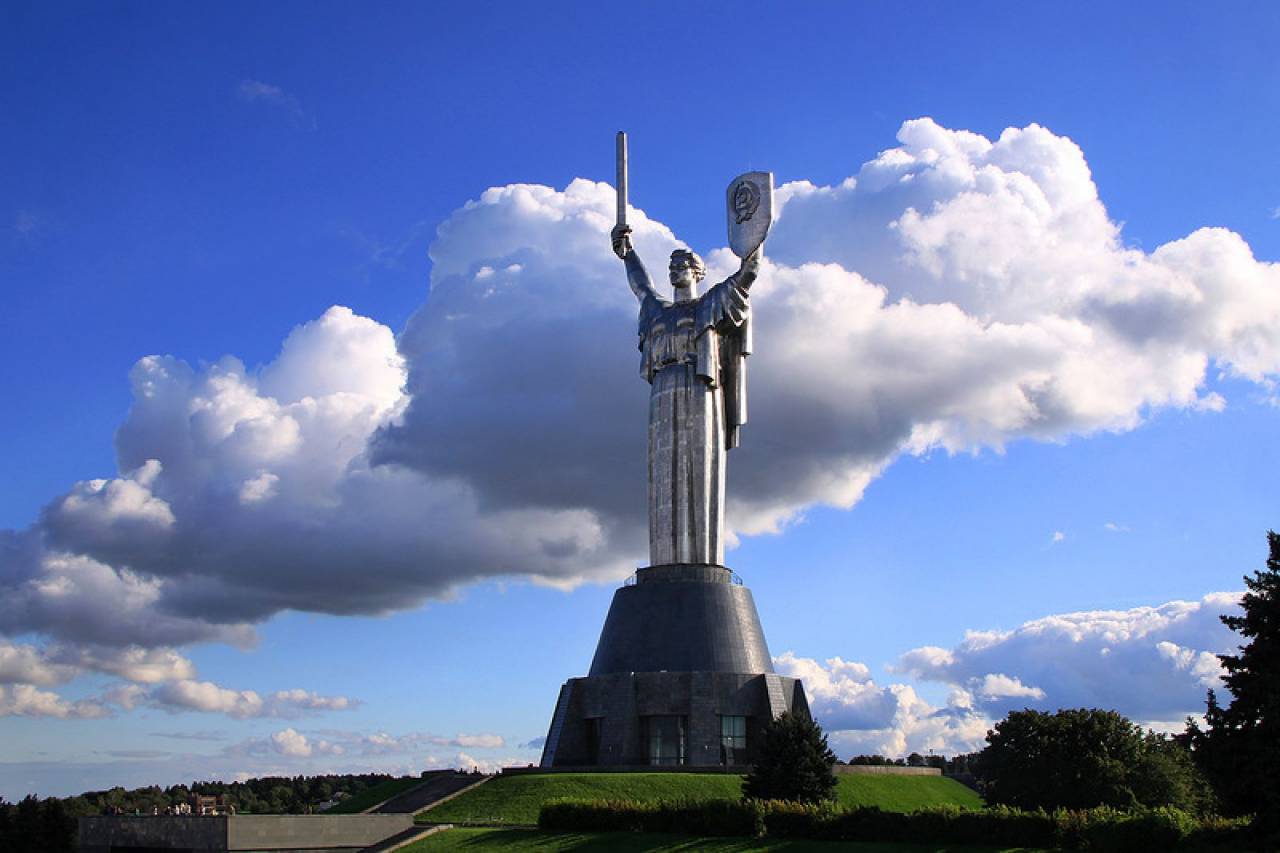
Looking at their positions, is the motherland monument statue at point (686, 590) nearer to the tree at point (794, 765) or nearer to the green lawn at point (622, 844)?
the tree at point (794, 765)

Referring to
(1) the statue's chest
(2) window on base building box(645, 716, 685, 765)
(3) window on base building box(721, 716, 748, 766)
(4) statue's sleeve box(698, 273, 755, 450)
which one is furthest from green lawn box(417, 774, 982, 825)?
(1) the statue's chest

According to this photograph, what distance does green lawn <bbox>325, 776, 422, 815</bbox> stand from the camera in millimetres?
35562

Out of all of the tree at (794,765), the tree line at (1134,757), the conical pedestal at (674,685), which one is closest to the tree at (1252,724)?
the tree line at (1134,757)

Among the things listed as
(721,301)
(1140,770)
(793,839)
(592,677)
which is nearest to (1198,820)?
(793,839)

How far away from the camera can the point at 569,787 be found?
32.9 m

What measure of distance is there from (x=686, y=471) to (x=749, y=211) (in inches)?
338

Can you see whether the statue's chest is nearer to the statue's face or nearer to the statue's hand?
the statue's face

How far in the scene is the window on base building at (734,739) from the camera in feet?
123

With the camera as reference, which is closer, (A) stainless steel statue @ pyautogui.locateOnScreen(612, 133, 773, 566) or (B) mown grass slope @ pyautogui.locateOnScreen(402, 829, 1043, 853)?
(B) mown grass slope @ pyautogui.locateOnScreen(402, 829, 1043, 853)

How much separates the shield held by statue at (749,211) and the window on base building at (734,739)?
14.6 m

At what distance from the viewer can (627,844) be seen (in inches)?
1059

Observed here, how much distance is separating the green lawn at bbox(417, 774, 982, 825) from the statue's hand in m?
19.1

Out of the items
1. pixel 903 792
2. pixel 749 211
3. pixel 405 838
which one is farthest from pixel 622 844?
pixel 749 211

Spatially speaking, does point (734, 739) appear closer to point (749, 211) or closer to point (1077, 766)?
point (1077, 766)
